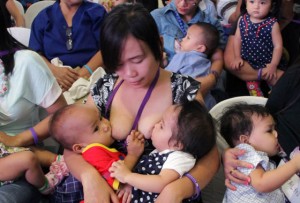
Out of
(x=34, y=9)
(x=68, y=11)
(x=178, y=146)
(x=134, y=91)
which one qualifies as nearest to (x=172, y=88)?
(x=134, y=91)

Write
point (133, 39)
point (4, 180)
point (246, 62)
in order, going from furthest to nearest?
point (246, 62) < point (4, 180) < point (133, 39)

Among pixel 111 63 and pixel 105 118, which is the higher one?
pixel 111 63

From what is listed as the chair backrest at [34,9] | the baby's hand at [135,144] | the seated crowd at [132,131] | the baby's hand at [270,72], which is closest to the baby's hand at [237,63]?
the baby's hand at [270,72]

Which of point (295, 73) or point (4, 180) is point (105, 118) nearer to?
point (4, 180)

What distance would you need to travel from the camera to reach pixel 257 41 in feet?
7.33

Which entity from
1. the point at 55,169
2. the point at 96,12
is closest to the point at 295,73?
the point at 55,169

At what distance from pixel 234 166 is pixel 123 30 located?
701 mm

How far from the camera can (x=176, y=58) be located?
2.13 metres

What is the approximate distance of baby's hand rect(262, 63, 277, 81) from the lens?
7.14 feet

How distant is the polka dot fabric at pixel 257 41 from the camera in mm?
2200

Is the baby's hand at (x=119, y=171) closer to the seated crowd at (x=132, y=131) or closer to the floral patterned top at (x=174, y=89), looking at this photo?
the seated crowd at (x=132, y=131)

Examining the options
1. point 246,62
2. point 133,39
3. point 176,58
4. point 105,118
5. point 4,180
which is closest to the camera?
point 133,39

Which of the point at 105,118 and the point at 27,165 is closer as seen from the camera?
the point at 27,165

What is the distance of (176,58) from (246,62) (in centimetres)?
53
